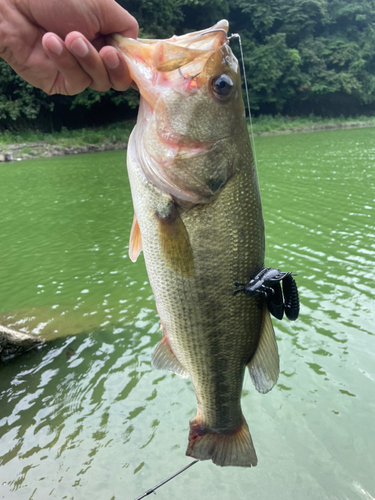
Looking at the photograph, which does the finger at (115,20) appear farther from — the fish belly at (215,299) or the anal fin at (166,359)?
the anal fin at (166,359)

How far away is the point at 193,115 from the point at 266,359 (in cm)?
115

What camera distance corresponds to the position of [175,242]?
157 cm

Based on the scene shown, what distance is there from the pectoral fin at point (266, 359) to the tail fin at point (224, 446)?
0.30 meters

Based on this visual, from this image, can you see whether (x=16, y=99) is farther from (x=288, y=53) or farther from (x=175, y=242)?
(x=175, y=242)

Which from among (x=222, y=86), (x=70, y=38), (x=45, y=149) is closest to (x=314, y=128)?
(x=45, y=149)

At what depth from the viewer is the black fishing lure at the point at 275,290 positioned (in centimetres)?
156

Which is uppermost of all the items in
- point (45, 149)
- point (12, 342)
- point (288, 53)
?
point (288, 53)

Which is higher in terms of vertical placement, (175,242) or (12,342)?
(175,242)

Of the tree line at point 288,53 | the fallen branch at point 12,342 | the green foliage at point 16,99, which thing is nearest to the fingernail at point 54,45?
the fallen branch at point 12,342

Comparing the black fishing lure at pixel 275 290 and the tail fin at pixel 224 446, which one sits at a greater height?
the black fishing lure at pixel 275 290

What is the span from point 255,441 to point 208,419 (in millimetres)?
1687

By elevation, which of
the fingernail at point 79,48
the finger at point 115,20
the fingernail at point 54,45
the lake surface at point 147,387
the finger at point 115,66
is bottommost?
the lake surface at point 147,387

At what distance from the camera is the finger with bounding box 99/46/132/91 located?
1.64 meters

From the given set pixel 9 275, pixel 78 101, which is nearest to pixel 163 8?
pixel 78 101
